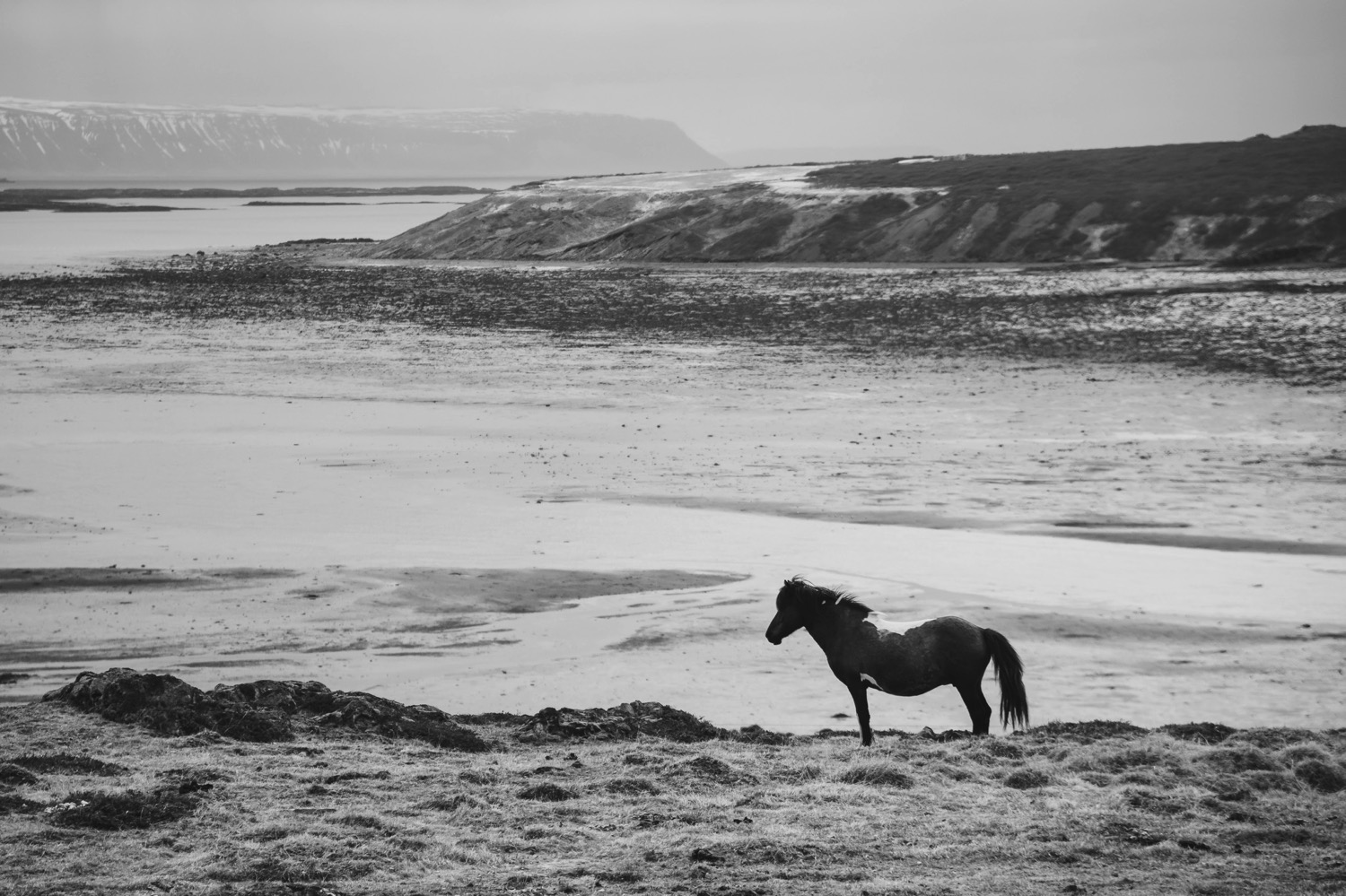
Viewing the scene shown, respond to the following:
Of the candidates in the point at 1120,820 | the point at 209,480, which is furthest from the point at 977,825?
the point at 209,480

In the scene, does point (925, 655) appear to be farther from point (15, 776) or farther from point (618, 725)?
point (15, 776)

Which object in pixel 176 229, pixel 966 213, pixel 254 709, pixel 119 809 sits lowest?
pixel 254 709

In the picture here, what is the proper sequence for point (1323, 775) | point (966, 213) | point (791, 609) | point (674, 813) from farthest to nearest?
point (966, 213) → point (791, 609) → point (1323, 775) → point (674, 813)

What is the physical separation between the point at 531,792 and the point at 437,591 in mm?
7202

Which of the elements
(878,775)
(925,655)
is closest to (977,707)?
(925,655)

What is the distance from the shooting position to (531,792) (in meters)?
9.55

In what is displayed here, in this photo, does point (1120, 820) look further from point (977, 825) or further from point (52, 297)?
point (52, 297)

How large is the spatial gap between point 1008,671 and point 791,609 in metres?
1.88

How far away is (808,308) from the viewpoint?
162 feet

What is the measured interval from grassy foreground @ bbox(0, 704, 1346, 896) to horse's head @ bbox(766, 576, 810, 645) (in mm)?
1043

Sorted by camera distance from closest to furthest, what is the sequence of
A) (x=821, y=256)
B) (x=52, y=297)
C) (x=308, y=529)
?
(x=308, y=529) → (x=52, y=297) → (x=821, y=256)

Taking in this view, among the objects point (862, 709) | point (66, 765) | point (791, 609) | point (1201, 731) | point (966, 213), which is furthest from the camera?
point (966, 213)

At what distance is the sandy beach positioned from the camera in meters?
13.8

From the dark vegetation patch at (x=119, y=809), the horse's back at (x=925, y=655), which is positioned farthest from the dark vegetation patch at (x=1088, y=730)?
the dark vegetation patch at (x=119, y=809)
